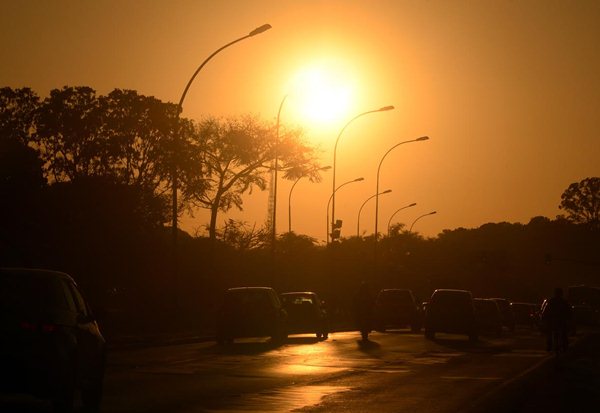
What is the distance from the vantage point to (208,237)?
2714 inches

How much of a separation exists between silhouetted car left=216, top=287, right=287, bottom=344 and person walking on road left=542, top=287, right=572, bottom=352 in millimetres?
8086

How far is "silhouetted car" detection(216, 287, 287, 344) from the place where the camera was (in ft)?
105

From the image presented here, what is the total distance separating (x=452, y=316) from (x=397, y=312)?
31.4 feet

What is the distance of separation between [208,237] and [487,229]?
12171cm

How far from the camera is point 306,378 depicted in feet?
62.7

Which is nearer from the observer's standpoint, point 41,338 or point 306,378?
point 41,338

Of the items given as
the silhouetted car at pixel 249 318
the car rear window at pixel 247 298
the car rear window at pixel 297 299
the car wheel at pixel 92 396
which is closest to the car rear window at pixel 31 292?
the car wheel at pixel 92 396

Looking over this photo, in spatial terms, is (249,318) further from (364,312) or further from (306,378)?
(306,378)

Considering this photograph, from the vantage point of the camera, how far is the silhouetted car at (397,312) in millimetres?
46969

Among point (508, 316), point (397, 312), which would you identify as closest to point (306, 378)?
point (397, 312)

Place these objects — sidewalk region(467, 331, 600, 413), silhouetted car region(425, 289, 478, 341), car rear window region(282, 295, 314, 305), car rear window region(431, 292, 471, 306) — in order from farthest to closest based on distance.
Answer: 1. car rear window region(282, 295, 314, 305)
2. car rear window region(431, 292, 471, 306)
3. silhouetted car region(425, 289, 478, 341)
4. sidewalk region(467, 331, 600, 413)

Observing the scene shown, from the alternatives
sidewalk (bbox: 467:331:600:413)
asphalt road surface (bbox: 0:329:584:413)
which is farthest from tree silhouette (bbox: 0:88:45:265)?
sidewalk (bbox: 467:331:600:413)

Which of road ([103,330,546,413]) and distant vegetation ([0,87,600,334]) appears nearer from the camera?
road ([103,330,546,413])

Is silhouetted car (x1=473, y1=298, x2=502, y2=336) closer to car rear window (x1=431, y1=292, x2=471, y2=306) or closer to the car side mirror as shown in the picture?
car rear window (x1=431, y1=292, x2=471, y2=306)
